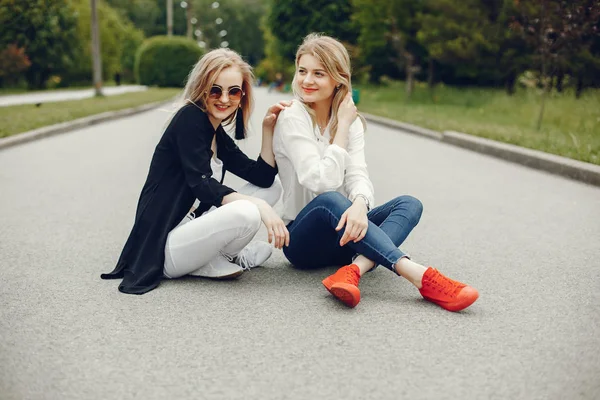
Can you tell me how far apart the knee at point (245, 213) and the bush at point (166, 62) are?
45.2 metres

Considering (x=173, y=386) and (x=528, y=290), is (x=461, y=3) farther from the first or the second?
(x=173, y=386)

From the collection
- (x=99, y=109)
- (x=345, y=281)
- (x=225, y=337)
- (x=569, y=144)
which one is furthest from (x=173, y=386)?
(x=99, y=109)

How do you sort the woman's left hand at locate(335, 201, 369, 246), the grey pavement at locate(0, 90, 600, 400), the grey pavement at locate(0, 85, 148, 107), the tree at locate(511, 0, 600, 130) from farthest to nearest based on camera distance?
the grey pavement at locate(0, 85, 148, 107) < the tree at locate(511, 0, 600, 130) < the woman's left hand at locate(335, 201, 369, 246) < the grey pavement at locate(0, 90, 600, 400)

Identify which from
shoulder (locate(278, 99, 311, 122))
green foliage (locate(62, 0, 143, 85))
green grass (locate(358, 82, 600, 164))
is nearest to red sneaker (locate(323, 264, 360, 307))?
shoulder (locate(278, 99, 311, 122))

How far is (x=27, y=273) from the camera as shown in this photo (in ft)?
13.9

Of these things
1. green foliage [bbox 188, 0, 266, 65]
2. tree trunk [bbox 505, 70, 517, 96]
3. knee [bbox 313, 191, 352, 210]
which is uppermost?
knee [bbox 313, 191, 352, 210]

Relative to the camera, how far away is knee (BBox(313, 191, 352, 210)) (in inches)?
149

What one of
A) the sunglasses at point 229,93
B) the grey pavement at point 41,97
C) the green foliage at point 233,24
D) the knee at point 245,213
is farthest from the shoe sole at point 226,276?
the green foliage at point 233,24

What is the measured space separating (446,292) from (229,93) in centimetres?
159

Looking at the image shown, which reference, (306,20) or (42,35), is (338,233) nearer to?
(42,35)

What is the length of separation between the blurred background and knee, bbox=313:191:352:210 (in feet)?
6.65

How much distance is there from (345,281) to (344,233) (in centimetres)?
26

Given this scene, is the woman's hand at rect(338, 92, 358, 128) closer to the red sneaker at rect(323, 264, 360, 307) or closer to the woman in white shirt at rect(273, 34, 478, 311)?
the woman in white shirt at rect(273, 34, 478, 311)

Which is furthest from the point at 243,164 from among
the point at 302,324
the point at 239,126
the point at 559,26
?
the point at 559,26
